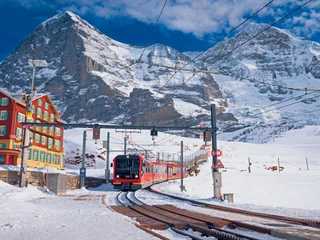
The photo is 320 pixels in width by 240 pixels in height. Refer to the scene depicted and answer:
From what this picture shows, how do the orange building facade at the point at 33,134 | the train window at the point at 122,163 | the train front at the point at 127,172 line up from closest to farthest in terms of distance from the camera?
the train front at the point at 127,172 → the train window at the point at 122,163 → the orange building facade at the point at 33,134

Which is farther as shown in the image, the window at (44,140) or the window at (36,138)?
the window at (44,140)

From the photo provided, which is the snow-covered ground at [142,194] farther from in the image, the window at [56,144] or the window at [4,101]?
the window at [4,101]

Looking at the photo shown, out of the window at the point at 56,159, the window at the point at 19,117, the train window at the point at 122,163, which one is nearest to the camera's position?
the train window at the point at 122,163

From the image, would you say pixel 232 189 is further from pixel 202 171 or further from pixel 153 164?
pixel 202 171

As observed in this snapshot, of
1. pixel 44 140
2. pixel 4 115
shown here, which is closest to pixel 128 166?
pixel 4 115

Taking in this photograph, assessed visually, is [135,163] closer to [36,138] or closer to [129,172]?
[129,172]

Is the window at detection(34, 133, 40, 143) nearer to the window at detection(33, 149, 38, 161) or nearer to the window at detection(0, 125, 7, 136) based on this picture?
the window at detection(33, 149, 38, 161)

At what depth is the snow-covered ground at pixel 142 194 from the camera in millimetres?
9414

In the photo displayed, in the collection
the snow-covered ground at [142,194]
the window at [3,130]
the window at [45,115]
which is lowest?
the snow-covered ground at [142,194]

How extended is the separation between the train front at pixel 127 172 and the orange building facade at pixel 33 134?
12702 mm

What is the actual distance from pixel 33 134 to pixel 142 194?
31.5 metres

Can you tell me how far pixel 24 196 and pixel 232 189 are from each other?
81.8ft

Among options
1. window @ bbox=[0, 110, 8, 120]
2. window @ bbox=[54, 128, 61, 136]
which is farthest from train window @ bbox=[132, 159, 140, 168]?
window @ bbox=[54, 128, 61, 136]

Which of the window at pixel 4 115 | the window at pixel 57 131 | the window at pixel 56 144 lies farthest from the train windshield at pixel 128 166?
the window at pixel 57 131
